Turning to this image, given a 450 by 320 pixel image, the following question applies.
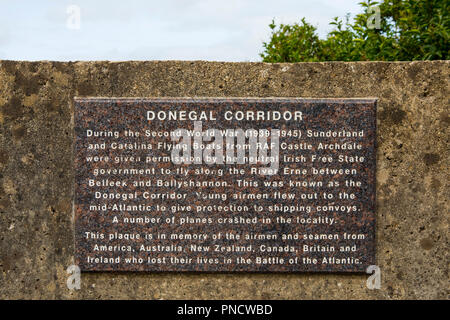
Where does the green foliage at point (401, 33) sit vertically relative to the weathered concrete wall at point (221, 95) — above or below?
above

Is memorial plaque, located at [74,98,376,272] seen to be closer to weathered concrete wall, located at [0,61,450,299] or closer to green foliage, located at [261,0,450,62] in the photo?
weathered concrete wall, located at [0,61,450,299]

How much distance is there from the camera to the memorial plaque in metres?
3.22

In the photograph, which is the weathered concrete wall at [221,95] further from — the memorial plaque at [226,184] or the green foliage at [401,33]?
the green foliage at [401,33]

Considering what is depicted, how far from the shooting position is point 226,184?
3.23 metres

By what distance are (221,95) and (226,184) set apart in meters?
0.64

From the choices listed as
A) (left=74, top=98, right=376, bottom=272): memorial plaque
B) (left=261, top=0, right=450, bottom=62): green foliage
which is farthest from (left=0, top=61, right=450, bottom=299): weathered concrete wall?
(left=261, top=0, right=450, bottom=62): green foliage

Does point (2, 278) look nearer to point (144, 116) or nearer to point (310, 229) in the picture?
point (144, 116)

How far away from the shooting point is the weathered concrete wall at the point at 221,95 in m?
3.27

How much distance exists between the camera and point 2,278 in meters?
3.36

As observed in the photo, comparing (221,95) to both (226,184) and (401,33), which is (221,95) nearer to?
(226,184)

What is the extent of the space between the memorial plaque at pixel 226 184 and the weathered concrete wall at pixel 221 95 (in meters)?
0.11

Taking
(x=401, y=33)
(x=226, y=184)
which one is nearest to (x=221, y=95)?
(x=226, y=184)

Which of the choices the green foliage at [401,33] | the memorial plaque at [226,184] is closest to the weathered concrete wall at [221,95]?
the memorial plaque at [226,184]

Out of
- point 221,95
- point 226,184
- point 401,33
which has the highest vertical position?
point 401,33
